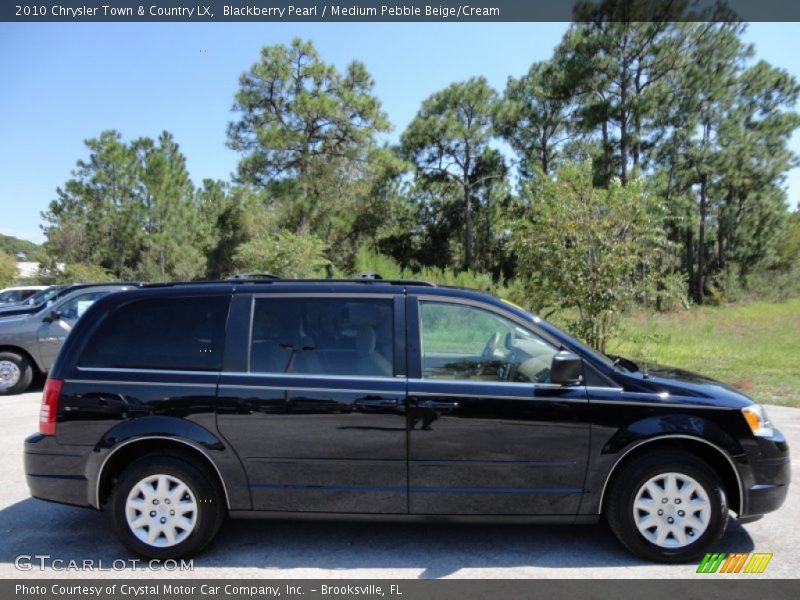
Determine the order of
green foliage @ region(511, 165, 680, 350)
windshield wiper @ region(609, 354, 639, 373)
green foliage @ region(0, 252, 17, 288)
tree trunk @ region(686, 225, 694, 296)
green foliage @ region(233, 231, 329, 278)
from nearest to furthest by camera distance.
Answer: windshield wiper @ region(609, 354, 639, 373) < green foliage @ region(511, 165, 680, 350) < green foliage @ region(233, 231, 329, 278) < green foliage @ region(0, 252, 17, 288) < tree trunk @ region(686, 225, 694, 296)

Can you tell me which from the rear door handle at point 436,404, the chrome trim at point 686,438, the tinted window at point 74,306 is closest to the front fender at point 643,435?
the chrome trim at point 686,438

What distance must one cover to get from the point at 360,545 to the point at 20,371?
8294 millimetres

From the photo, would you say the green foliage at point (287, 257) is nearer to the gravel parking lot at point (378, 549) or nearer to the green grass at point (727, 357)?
the green grass at point (727, 357)

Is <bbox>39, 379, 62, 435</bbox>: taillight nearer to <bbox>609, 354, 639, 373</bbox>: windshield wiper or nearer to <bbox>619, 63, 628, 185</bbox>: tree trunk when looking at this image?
<bbox>609, 354, 639, 373</bbox>: windshield wiper

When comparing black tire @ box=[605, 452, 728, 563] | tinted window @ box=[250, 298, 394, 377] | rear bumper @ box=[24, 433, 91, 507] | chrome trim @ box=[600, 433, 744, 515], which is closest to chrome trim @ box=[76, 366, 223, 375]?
tinted window @ box=[250, 298, 394, 377]

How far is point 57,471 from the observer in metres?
3.80

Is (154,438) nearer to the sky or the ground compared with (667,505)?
nearer to the sky

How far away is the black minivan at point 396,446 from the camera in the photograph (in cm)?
368

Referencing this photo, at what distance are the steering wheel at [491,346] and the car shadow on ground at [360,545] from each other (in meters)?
1.31

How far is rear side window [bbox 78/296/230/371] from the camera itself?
3885 mm

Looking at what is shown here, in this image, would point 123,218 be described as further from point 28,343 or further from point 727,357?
point 727,357

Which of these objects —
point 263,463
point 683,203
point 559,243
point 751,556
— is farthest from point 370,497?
point 683,203

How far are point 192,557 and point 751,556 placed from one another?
3741 mm

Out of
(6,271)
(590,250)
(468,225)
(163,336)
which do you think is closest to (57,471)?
(163,336)
